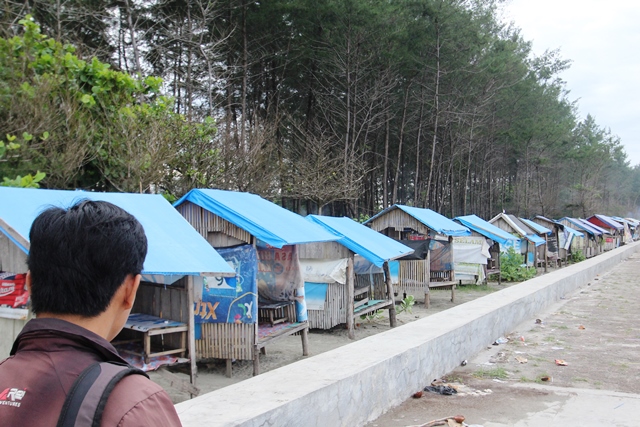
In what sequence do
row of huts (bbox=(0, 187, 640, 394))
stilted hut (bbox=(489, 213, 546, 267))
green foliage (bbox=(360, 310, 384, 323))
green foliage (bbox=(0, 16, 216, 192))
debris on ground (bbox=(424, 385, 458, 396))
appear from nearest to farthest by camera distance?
debris on ground (bbox=(424, 385, 458, 396))
row of huts (bbox=(0, 187, 640, 394))
green foliage (bbox=(0, 16, 216, 192))
green foliage (bbox=(360, 310, 384, 323))
stilted hut (bbox=(489, 213, 546, 267))

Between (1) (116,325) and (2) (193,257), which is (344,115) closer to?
(2) (193,257)

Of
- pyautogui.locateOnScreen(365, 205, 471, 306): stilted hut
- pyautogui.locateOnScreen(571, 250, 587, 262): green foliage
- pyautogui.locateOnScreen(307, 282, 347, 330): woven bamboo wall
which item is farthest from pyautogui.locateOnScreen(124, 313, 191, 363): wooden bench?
pyautogui.locateOnScreen(571, 250, 587, 262): green foliage

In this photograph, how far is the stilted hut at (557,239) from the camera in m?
31.5

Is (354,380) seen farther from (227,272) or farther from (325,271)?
(325,271)

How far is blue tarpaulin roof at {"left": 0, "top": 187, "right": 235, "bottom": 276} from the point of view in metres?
5.17

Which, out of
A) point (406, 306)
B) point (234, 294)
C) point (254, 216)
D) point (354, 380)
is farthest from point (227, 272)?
point (406, 306)

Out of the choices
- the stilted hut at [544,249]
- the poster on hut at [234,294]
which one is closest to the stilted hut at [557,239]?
the stilted hut at [544,249]

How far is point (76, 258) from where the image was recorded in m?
1.35

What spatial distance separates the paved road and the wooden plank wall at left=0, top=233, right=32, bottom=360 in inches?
134

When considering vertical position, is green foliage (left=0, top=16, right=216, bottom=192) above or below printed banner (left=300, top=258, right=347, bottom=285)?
above

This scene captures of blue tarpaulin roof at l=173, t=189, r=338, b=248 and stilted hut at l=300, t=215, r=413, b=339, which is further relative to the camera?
stilted hut at l=300, t=215, r=413, b=339

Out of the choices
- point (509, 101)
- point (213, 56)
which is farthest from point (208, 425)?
point (509, 101)

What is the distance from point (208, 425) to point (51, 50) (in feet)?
28.7

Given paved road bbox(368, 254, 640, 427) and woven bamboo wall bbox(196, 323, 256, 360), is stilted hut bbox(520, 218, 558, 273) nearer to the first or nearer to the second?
paved road bbox(368, 254, 640, 427)
